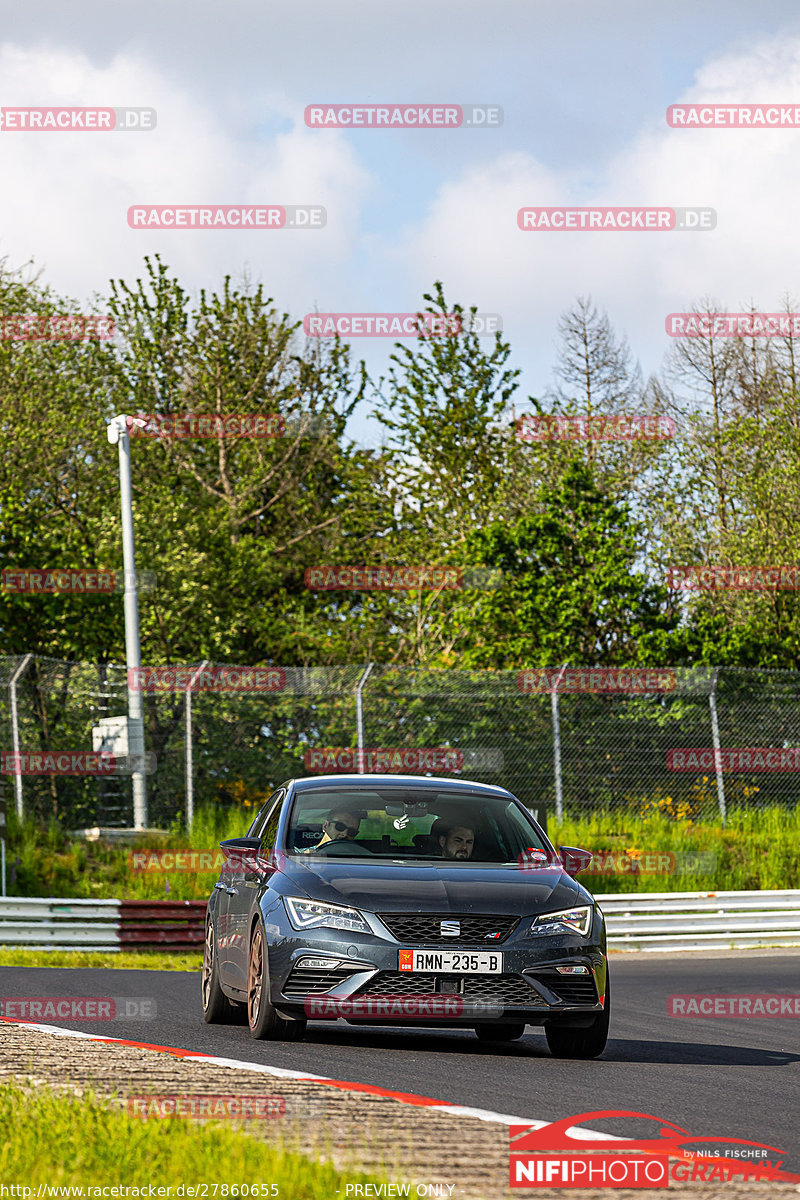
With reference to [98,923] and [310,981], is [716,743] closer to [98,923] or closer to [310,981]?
[98,923]

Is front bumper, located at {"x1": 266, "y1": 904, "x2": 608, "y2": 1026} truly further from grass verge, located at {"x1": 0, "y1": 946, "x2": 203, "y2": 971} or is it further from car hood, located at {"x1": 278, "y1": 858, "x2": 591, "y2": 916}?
grass verge, located at {"x1": 0, "y1": 946, "x2": 203, "y2": 971}

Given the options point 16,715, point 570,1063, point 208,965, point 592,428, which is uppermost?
point 592,428

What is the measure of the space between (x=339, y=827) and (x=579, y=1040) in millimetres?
1799

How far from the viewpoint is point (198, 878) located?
889 inches

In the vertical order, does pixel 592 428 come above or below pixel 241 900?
above

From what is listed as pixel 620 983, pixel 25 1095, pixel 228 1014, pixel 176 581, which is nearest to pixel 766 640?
pixel 176 581

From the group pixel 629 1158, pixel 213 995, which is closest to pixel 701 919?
pixel 213 995

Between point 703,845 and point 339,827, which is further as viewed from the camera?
point 703,845

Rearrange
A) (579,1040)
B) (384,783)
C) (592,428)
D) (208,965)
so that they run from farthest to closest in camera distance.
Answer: (592,428) < (208,965) < (384,783) < (579,1040)

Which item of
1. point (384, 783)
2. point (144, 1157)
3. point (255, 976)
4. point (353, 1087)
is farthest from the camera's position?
point (384, 783)

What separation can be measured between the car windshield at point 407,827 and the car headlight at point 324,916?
648 millimetres

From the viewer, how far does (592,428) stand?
3969 centimetres

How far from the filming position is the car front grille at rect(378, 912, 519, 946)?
8.43 meters

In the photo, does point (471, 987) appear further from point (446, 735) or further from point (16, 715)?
point (446, 735)
